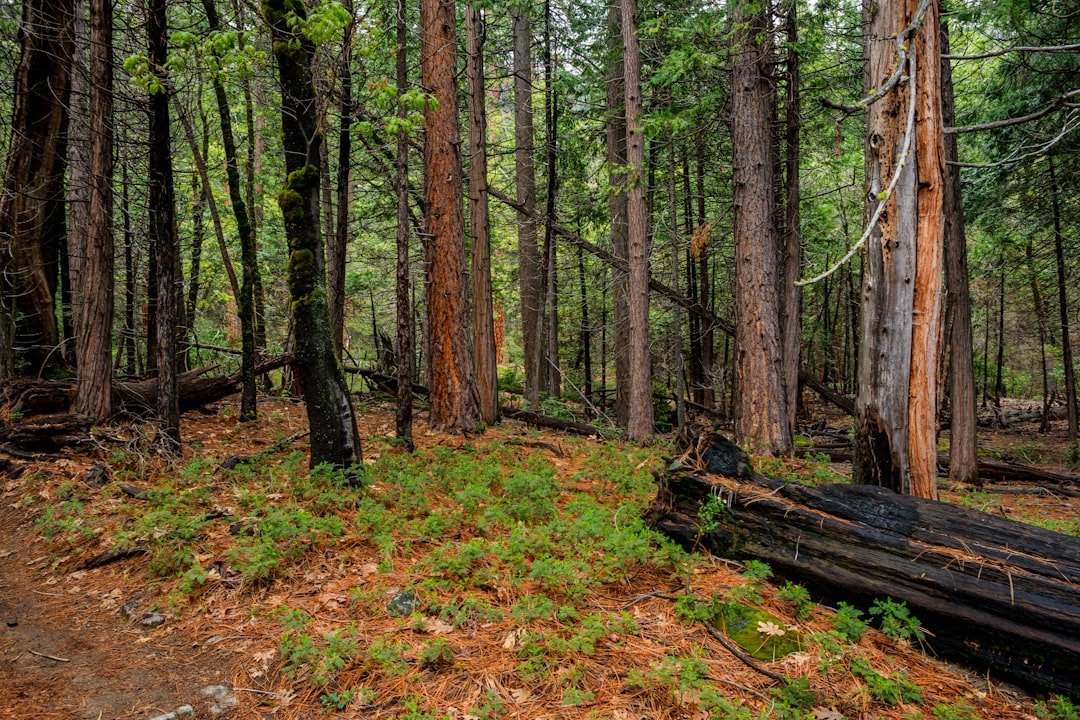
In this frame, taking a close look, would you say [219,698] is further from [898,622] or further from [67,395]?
[67,395]

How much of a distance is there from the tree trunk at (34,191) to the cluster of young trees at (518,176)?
0.04m

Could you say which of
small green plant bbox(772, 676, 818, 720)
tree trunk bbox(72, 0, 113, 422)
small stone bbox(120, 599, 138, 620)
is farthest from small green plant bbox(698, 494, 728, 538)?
Result: tree trunk bbox(72, 0, 113, 422)

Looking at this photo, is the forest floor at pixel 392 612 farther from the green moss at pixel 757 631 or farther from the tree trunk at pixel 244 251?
the tree trunk at pixel 244 251

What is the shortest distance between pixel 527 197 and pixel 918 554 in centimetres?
1096

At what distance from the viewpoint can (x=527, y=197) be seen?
13031 mm

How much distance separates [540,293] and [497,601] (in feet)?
34.1

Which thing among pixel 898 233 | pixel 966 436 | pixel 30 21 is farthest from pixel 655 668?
pixel 30 21

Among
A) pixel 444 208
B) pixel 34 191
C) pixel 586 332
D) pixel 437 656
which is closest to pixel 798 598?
pixel 437 656

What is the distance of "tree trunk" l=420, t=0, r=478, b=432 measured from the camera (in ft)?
29.0

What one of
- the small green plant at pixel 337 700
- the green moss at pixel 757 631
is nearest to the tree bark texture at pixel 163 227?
the small green plant at pixel 337 700

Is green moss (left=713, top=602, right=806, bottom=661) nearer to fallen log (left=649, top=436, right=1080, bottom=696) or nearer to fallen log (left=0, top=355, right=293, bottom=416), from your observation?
fallen log (left=649, top=436, right=1080, bottom=696)

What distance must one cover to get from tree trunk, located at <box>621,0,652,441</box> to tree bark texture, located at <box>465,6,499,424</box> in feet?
8.72

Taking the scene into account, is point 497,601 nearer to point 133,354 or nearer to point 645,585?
point 645,585

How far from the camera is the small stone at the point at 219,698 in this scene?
122 inches
